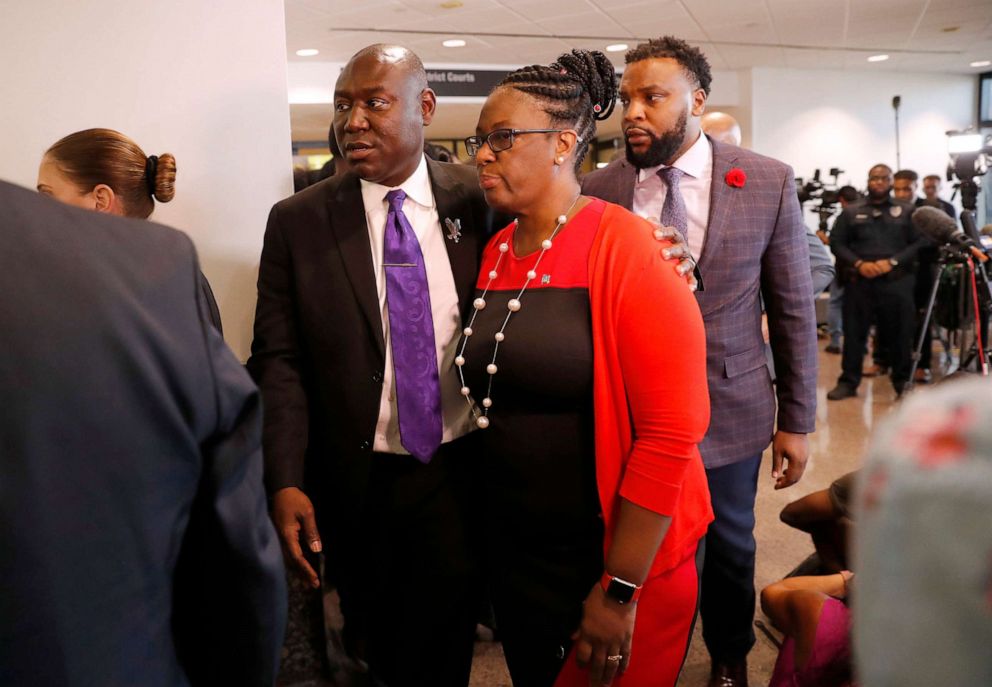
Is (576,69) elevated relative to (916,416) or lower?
elevated

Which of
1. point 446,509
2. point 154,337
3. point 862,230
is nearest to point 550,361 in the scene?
point 446,509

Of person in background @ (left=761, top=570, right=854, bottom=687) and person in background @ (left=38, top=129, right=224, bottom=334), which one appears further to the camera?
person in background @ (left=38, top=129, right=224, bottom=334)

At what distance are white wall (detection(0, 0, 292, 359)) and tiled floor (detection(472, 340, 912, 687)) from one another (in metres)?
1.62

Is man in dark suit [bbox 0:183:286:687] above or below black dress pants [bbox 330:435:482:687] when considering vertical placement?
above

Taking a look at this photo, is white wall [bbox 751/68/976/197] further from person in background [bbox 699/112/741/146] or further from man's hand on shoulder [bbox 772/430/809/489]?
man's hand on shoulder [bbox 772/430/809/489]

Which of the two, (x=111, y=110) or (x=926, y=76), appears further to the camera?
(x=926, y=76)

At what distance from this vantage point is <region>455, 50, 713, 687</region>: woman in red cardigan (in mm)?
1388

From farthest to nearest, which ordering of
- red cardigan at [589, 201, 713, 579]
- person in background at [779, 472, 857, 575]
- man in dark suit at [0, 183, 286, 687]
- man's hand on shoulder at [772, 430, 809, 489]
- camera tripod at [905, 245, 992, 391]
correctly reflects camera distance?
camera tripod at [905, 245, 992, 391]
person in background at [779, 472, 857, 575]
man's hand on shoulder at [772, 430, 809, 489]
red cardigan at [589, 201, 713, 579]
man in dark suit at [0, 183, 286, 687]

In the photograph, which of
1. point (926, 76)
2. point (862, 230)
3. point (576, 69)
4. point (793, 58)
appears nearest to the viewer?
point (576, 69)

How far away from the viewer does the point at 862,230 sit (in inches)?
249

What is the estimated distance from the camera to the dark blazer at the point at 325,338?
172 cm

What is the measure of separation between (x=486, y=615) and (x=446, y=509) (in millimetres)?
1231

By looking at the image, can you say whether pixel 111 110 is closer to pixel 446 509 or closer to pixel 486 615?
pixel 446 509

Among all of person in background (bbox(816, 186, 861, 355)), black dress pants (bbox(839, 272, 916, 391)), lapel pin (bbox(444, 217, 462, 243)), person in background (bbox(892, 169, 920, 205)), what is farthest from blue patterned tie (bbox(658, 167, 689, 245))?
person in background (bbox(816, 186, 861, 355))
